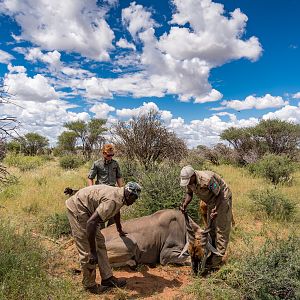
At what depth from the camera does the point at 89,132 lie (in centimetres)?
3222

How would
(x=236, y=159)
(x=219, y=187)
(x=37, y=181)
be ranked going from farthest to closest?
(x=236, y=159) < (x=37, y=181) < (x=219, y=187)

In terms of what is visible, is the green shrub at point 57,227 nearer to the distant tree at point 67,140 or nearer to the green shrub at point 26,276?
the green shrub at point 26,276

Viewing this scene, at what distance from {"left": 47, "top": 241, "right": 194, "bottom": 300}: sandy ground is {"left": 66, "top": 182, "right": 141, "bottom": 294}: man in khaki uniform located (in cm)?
22

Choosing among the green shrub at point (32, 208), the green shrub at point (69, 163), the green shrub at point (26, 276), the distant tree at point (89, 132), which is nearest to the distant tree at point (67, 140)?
the distant tree at point (89, 132)

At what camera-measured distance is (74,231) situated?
5.09 meters

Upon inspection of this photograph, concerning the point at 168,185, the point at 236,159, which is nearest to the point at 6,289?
the point at 168,185

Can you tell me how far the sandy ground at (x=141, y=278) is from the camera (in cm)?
502

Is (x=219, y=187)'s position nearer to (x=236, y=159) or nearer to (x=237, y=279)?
(x=237, y=279)

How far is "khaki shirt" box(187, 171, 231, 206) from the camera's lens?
568 centimetres

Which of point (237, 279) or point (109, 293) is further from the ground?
point (237, 279)

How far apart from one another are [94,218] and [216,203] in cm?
220

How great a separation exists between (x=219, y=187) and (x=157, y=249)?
5.07 feet

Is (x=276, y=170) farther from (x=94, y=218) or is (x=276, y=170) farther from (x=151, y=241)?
(x=94, y=218)

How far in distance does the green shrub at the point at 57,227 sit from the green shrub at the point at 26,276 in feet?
4.95
